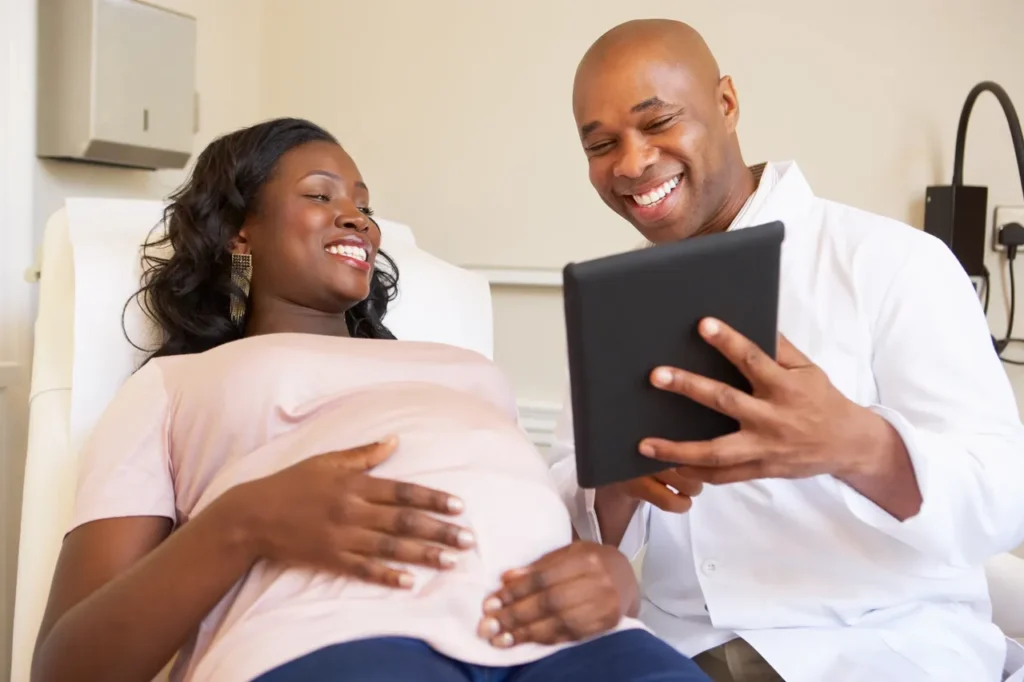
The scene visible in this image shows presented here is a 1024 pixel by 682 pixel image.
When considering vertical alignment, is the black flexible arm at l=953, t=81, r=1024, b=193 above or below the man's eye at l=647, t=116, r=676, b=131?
above

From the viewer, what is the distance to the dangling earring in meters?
1.37

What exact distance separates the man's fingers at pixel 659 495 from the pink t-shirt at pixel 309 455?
90 millimetres

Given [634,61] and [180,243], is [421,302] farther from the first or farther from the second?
[634,61]

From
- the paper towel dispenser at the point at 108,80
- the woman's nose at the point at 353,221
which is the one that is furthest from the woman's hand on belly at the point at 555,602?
the paper towel dispenser at the point at 108,80

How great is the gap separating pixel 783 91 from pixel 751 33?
135 millimetres

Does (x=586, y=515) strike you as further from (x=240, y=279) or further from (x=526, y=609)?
(x=240, y=279)

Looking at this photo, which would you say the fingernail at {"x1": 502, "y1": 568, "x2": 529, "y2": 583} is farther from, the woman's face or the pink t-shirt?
the woman's face

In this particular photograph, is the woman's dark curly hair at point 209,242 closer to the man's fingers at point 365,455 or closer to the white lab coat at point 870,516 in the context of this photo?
the man's fingers at point 365,455

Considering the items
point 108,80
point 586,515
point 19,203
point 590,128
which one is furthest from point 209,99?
point 586,515

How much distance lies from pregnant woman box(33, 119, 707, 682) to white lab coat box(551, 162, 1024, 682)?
0.62 feet

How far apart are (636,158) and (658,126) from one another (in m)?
0.05

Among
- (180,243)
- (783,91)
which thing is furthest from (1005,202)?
(180,243)

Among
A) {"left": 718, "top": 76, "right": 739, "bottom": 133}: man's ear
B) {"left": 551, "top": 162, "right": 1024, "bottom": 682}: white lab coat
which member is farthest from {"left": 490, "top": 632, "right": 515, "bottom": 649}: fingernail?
{"left": 718, "top": 76, "right": 739, "bottom": 133}: man's ear

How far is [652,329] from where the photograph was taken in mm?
795
